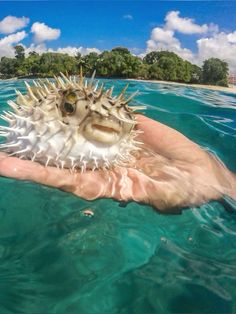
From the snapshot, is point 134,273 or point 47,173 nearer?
point 134,273

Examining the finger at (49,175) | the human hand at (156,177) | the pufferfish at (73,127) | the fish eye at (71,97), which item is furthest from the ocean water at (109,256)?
the fish eye at (71,97)

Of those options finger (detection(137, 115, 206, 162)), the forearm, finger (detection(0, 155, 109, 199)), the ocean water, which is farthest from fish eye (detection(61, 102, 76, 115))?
Result: the forearm

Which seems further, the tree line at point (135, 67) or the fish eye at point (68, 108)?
the tree line at point (135, 67)

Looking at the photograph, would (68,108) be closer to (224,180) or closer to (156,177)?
(156,177)

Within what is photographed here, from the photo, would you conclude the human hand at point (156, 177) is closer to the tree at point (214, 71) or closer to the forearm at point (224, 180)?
the forearm at point (224, 180)

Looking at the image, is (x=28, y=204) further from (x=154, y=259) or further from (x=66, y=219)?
(x=154, y=259)

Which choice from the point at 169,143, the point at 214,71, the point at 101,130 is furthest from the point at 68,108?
the point at 214,71

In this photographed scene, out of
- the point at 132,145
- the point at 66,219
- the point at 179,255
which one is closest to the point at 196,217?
the point at 179,255
